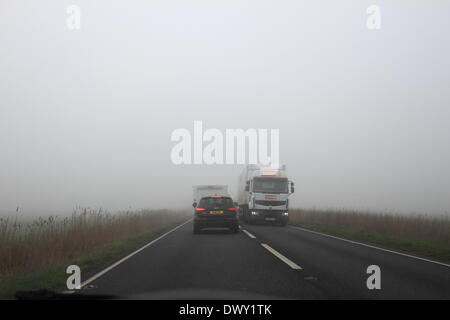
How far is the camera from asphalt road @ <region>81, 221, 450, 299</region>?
5.88 m

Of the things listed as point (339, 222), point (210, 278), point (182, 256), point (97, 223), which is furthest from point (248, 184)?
point (210, 278)

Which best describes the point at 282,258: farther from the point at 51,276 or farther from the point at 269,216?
the point at 269,216

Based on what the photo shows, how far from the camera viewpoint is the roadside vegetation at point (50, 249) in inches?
287

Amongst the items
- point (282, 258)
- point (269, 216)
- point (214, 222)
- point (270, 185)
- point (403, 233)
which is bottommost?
point (269, 216)

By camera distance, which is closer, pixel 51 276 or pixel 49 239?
pixel 51 276

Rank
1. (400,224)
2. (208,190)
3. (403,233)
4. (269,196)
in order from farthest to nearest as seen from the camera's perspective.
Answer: (208,190), (269,196), (400,224), (403,233)

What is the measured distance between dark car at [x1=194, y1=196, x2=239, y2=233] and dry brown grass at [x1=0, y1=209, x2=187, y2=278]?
135 inches

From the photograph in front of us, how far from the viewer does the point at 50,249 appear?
10.7m

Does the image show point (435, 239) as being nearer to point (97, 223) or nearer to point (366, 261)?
point (366, 261)

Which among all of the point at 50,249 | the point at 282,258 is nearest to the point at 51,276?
the point at 50,249

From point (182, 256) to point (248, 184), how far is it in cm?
1604

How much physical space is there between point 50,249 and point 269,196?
15302 mm

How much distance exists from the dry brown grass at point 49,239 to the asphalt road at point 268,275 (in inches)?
85.3

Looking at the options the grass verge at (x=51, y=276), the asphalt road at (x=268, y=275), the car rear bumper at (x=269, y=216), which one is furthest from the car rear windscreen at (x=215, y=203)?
the car rear bumper at (x=269, y=216)
